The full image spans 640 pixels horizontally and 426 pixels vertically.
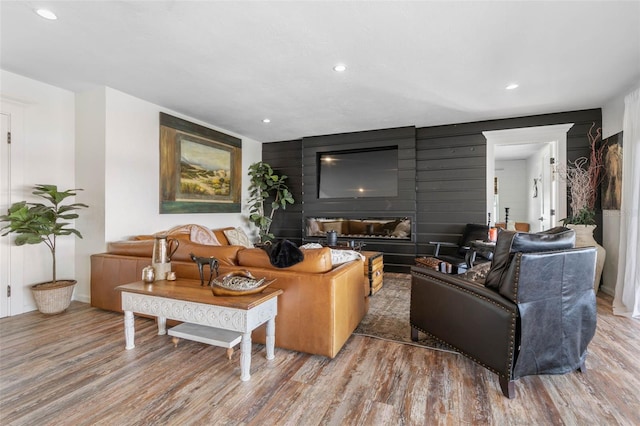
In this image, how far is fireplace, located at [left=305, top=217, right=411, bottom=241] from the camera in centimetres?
519

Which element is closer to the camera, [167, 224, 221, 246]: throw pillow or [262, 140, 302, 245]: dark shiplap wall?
[167, 224, 221, 246]: throw pillow

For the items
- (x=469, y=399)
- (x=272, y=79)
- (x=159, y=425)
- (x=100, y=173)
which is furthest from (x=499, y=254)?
(x=100, y=173)

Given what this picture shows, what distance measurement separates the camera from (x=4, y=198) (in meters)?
3.04

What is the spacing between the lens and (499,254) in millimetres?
1918

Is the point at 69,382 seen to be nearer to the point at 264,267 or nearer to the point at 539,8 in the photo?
the point at 264,267

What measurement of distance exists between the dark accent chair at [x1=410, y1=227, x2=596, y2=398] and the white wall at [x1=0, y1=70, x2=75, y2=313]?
4377 mm

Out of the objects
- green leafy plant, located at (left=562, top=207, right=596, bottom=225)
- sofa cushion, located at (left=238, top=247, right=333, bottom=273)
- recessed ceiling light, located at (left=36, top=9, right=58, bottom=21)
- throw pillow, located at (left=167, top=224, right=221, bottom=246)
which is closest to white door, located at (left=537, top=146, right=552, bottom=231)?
green leafy plant, located at (left=562, top=207, right=596, bottom=225)

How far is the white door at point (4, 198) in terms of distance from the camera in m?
3.03

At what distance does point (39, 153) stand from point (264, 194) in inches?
132

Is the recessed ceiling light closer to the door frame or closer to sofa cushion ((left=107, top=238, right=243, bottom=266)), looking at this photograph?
the door frame

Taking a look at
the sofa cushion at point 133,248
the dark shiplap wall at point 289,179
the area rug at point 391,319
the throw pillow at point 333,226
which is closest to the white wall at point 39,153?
the sofa cushion at point 133,248

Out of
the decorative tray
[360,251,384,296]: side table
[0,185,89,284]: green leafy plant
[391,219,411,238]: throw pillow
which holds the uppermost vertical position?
[0,185,89,284]: green leafy plant

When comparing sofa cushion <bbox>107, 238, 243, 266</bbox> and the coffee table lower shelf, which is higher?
sofa cushion <bbox>107, 238, 243, 266</bbox>

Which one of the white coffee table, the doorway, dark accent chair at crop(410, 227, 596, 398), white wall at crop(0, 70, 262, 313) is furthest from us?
the doorway
